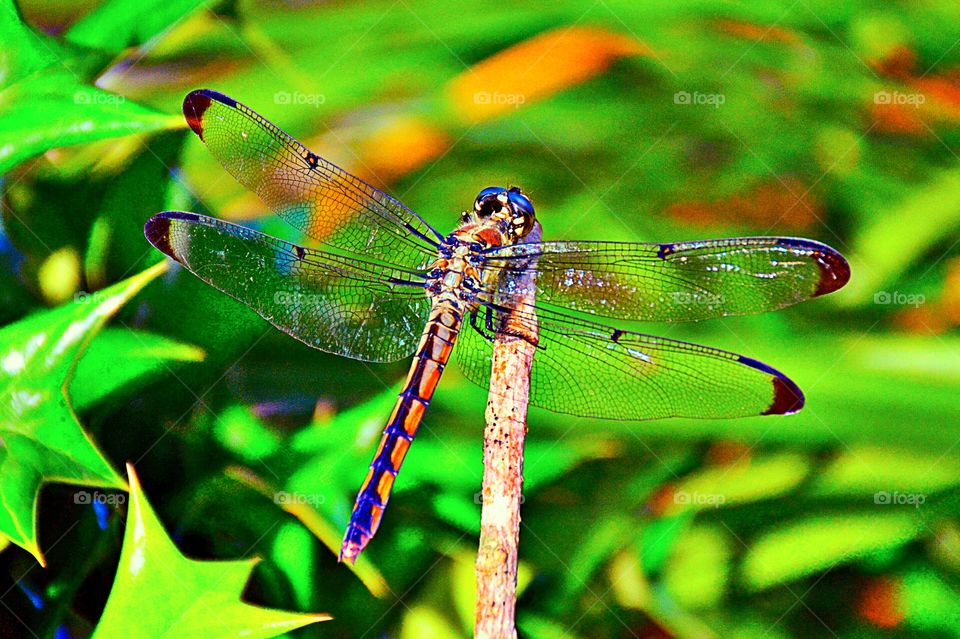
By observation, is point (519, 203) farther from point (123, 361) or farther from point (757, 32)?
point (123, 361)

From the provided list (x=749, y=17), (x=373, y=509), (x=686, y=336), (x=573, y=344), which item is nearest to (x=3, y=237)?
(x=373, y=509)

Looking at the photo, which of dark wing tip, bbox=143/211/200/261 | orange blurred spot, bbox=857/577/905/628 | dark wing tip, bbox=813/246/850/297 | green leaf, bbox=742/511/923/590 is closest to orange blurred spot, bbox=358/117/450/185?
dark wing tip, bbox=143/211/200/261

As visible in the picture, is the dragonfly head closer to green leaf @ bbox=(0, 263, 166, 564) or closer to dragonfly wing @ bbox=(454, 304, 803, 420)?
dragonfly wing @ bbox=(454, 304, 803, 420)

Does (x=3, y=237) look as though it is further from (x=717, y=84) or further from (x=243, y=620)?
(x=717, y=84)

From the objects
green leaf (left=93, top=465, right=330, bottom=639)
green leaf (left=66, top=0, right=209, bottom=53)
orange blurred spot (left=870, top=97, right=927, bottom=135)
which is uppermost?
orange blurred spot (left=870, top=97, right=927, bottom=135)

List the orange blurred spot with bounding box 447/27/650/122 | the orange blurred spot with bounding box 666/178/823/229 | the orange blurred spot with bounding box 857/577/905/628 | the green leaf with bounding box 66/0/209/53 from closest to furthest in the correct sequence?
1. the orange blurred spot with bounding box 857/577/905/628
2. the orange blurred spot with bounding box 666/178/823/229
3. the orange blurred spot with bounding box 447/27/650/122
4. the green leaf with bounding box 66/0/209/53

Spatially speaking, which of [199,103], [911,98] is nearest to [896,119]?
[911,98]

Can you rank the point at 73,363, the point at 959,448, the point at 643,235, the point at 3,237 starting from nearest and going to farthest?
the point at 959,448 < the point at 643,235 < the point at 73,363 < the point at 3,237
